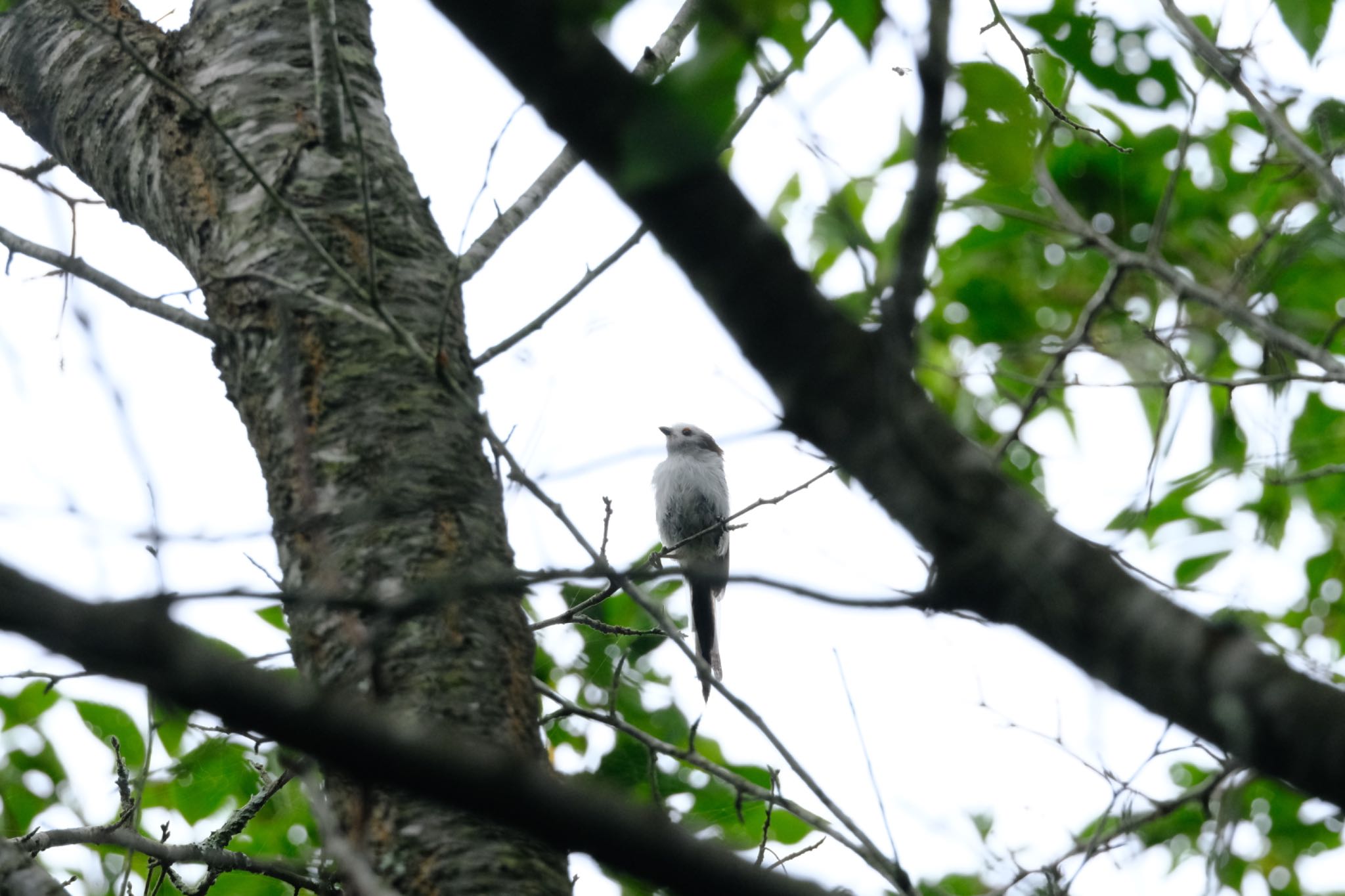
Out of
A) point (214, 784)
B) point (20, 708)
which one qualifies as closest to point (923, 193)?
point (214, 784)

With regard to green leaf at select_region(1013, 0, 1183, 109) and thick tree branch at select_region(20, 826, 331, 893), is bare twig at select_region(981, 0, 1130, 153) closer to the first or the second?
green leaf at select_region(1013, 0, 1183, 109)

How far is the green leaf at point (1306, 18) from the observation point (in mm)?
2605

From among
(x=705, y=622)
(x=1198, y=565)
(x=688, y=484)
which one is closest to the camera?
(x=1198, y=565)

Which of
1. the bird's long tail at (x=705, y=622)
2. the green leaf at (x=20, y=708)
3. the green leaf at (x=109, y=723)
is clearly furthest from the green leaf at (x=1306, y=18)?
the bird's long tail at (x=705, y=622)

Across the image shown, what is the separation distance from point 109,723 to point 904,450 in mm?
3370

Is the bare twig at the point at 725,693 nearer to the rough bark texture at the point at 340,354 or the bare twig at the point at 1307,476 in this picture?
the rough bark texture at the point at 340,354

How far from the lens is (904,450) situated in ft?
4.19

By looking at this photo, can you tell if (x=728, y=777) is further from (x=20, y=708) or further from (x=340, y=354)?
(x=20, y=708)

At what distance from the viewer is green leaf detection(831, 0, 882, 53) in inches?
47.1

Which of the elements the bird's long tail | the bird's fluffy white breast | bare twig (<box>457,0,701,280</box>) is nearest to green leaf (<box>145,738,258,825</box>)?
bare twig (<box>457,0,701,280</box>)

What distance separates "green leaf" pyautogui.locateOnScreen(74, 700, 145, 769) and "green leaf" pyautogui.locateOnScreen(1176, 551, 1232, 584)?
10.9 ft

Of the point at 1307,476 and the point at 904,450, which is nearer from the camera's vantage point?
the point at 904,450

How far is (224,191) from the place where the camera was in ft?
8.70

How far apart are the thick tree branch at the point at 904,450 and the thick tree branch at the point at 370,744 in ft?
1.35
